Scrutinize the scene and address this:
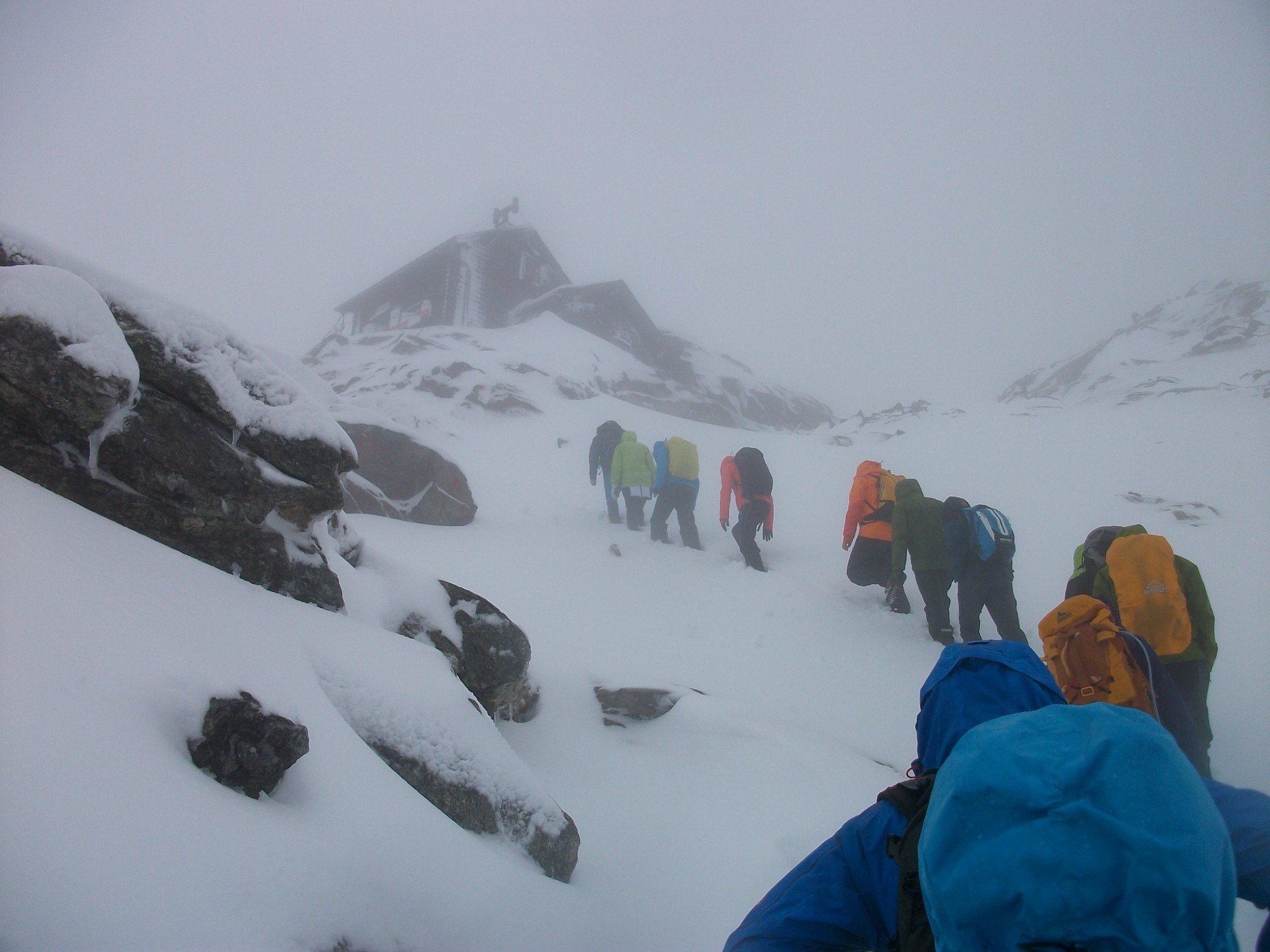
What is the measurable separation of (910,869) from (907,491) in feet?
20.1

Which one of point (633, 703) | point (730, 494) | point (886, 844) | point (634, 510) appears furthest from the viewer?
point (634, 510)

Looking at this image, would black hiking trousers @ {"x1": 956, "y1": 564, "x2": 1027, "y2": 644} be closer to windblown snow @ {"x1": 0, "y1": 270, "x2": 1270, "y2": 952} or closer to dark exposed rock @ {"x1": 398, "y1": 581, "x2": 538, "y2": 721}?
windblown snow @ {"x1": 0, "y1": 270, "x2": 1270, "y2": 952}

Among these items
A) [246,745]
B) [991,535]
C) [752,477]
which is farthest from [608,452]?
[246,745]

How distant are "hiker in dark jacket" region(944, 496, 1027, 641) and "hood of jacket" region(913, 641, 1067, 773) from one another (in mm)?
5056

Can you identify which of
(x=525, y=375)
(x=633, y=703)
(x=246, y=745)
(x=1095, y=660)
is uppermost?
(x=525, y=375)

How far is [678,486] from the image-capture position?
392 inches

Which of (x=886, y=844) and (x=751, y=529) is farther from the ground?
(x=751, y=529)

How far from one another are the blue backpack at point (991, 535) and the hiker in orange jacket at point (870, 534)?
1182 mm

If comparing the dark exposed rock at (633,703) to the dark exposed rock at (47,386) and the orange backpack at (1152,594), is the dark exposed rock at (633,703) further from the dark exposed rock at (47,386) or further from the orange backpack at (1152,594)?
the dark exposed rock at (47,386)

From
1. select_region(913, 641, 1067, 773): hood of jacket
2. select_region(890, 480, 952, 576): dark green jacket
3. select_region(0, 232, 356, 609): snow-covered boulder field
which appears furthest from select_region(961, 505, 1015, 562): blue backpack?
select_region(0, 232, 356, 609): snow-covered boulder field

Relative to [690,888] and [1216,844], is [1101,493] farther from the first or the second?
[1216,844]

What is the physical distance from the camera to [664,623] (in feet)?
23.7

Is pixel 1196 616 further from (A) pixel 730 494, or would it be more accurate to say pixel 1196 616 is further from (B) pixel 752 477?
(A) pixel 730 494

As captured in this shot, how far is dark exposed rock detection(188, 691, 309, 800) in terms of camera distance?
6.57 ft
